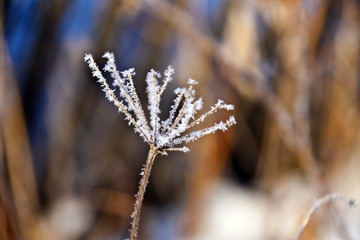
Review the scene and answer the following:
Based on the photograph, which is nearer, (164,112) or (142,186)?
(142,186)

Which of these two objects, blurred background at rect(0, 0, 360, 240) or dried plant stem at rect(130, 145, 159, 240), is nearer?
dried plant stem at rect(130, 145, 159, 240)

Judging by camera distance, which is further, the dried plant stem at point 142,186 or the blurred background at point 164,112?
the blurred background at point 164,112

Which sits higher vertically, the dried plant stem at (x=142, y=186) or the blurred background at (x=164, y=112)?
the blurred background at (x=164, y=112)

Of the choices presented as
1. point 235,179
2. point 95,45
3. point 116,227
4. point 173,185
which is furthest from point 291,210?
point 95,45

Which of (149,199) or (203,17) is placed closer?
(203,17)

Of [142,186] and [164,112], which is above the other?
[164,112]

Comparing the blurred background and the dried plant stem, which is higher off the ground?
the blurred background

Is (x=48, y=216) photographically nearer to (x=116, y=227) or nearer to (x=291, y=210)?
(x=116, y=227)

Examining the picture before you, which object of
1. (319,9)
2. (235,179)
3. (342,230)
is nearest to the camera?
(342,230)
